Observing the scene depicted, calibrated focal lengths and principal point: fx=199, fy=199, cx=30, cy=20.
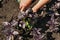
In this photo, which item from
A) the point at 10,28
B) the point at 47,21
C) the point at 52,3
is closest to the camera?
the point at 10,28

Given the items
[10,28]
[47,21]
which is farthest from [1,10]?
[47,21]

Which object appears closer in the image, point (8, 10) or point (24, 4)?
point (24, 4)

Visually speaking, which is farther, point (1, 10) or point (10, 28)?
point (1, 10)

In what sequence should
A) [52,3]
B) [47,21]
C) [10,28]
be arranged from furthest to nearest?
[52,3], [47,21], [10,28]

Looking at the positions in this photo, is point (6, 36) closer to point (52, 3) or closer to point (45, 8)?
point (45, 8)

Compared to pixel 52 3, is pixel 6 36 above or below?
below

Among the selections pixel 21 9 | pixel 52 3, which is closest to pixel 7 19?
pixel 21 9

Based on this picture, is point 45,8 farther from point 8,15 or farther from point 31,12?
point 8,15

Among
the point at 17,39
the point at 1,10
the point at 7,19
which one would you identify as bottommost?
the point at 17,39

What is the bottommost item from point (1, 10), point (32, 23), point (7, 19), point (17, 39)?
point (17, 39)
